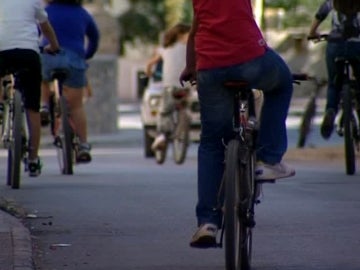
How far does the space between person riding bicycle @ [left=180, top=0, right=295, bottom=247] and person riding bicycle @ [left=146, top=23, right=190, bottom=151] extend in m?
11.2

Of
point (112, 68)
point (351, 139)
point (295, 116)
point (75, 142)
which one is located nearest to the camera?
point (351, 139)

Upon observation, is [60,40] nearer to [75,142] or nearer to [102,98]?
[75,142]

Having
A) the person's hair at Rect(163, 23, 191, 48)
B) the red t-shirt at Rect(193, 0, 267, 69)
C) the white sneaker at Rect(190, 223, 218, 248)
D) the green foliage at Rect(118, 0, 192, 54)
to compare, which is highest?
the red t-shirt at Rect(193, 0, 267, 69)

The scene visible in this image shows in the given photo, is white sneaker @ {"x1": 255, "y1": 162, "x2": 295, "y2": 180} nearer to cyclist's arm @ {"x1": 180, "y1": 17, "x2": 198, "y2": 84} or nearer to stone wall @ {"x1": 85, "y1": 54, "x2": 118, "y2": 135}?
cyclist's arm @ {"x1": 180, "y1": 17, "x2": 198, "y2": 84}

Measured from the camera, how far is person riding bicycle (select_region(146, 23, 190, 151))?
18.8m

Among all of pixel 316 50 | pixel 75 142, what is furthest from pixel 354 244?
pixel 316 50

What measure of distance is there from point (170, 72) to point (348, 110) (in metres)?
6.08

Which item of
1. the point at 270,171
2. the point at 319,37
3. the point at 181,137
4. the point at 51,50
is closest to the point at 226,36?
the point at 270,171

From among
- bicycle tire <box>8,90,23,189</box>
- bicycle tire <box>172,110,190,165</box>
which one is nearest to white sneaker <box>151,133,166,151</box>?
bicycle tire <box>172,110,190,165</box>

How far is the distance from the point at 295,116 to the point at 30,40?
28280 mm

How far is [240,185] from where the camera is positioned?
7.25m

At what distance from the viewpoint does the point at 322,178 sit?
43.1 ft

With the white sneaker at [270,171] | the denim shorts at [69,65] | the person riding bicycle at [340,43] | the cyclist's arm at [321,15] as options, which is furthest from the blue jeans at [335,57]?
the white sneaker at [270,171]

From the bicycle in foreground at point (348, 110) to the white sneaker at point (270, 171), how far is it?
17.7 ft
